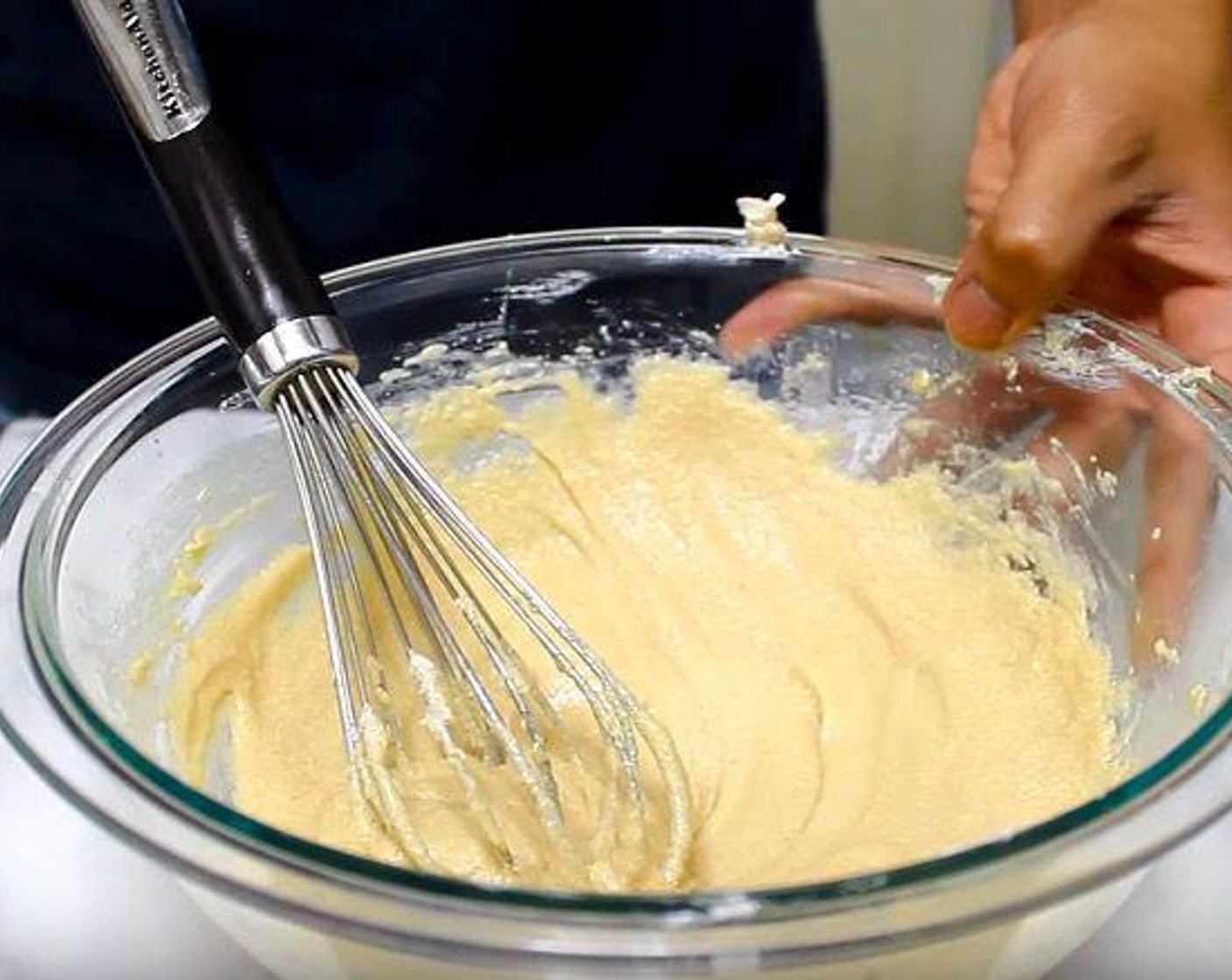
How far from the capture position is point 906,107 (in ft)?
4.80

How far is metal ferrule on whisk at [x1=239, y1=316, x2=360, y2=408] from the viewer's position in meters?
0.57

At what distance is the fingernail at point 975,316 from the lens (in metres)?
0.66

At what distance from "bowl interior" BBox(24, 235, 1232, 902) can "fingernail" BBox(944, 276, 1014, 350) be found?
25mm

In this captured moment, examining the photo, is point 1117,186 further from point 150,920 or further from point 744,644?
point 150,920

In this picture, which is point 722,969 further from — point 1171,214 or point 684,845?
point 1171,214

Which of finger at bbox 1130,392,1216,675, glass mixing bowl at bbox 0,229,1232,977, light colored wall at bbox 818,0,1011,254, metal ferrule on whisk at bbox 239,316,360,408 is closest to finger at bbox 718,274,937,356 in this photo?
glass mixing bowl at bbox 0,229,1232,977

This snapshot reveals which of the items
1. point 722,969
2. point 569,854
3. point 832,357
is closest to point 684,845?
point 569,854

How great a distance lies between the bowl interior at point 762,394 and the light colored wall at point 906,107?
75 centimetres

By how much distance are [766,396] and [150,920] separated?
13.9 inches

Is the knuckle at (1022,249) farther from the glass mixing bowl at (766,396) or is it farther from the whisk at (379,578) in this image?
the whisk at (379,578)

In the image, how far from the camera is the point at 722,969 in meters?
0.41

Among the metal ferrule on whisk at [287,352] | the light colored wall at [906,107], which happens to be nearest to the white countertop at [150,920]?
the metal ferrule on whisk at [287,352]

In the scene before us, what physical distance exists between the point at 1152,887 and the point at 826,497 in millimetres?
239

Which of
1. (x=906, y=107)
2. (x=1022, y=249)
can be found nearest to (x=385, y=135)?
(x=1022, y=249)
